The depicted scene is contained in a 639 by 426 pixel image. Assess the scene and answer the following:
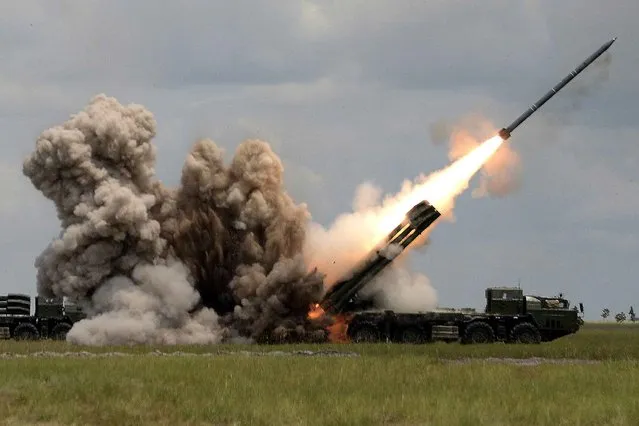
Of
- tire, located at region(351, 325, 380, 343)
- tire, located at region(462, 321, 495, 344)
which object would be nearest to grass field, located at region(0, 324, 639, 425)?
tire, located at region(351, 325, 380, 343)

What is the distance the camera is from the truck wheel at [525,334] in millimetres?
54594

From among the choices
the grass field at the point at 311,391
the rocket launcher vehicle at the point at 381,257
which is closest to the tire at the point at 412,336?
the rocket launcher vehicle at the point at 381,257

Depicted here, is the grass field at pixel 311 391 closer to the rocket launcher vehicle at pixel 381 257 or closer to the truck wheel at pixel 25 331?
the rocket launcher vehicle at pixel 381 257

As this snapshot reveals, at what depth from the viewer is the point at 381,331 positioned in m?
53.1

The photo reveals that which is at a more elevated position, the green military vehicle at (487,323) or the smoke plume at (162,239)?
the smoke plume at (162,239)

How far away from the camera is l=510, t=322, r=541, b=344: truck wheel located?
5459cm

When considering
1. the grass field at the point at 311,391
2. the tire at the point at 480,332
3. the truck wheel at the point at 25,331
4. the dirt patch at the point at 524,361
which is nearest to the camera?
the grass field at the point at 311,391

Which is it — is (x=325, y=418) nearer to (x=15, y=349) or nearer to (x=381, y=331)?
(x=15, y=349)

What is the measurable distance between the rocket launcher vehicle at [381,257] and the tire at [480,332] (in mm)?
5524

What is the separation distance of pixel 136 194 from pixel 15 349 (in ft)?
30.5

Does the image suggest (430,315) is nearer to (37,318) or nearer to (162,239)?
(162,239)

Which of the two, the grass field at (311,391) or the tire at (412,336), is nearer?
the grass field at (311,391)

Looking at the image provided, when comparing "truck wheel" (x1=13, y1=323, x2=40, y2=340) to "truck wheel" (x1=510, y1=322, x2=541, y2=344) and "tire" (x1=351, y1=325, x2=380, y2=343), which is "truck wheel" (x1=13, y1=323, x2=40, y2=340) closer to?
"tire" (x1=351, y1=325, x2=380, y2=343)

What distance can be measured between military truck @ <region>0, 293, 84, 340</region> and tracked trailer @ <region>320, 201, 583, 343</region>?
47.2ft
